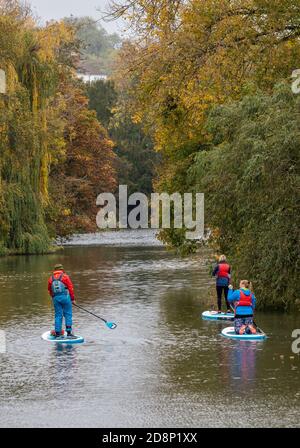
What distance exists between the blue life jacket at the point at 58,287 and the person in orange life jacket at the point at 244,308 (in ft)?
11.5

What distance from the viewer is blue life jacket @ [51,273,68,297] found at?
68.1 ft

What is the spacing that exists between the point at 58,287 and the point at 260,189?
6.01 metres

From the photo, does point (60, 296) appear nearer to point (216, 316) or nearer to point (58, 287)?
point (58, 287)

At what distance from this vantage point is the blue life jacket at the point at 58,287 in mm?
20766

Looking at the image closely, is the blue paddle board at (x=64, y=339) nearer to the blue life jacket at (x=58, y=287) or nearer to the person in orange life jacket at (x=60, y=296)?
the person in orange life jacket at (x=60, y=296)

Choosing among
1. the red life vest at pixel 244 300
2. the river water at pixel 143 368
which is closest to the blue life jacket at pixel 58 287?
the river water at pixel 143 368

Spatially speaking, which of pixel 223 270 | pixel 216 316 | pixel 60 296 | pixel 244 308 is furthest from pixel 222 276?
pixel 60 296

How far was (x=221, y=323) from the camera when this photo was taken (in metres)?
23.8

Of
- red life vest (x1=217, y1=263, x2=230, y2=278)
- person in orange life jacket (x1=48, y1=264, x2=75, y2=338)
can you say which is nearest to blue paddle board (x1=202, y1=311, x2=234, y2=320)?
red life vest (x1=217, y1=263, x2=230, y2=278)

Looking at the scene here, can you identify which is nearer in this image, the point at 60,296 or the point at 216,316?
the point at 60,296

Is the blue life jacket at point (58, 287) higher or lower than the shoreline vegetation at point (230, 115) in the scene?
lower

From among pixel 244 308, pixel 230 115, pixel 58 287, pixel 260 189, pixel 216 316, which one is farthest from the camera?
pixel 230 115

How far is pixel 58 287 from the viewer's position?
20.8 meters

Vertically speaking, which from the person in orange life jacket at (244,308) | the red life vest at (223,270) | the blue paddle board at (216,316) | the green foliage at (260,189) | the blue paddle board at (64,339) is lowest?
the blue paddle board at (216,316)
